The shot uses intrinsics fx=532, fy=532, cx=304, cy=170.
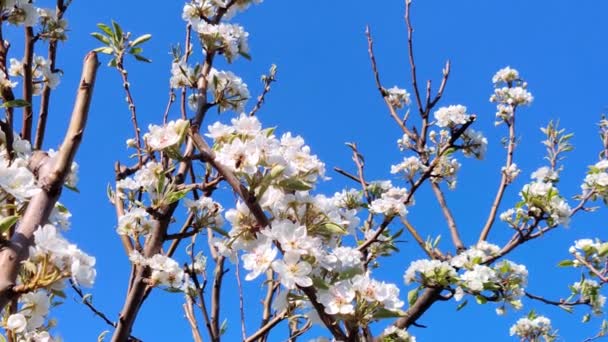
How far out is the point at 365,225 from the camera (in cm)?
370

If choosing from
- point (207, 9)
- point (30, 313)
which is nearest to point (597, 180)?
point (207, 9)

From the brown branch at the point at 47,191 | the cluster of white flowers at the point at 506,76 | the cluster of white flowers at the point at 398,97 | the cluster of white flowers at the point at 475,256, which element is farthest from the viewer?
the cluster of white flowers at the point at 506,76

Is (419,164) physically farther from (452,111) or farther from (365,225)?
(365,225)

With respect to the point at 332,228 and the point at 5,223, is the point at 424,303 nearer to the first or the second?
the point at 332,228

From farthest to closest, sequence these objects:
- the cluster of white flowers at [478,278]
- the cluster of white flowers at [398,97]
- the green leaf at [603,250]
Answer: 1. the cluster of white flowers at [398,97]
2. the green leaf at [603,250]
3. the cluster of white flowers at [478,278]

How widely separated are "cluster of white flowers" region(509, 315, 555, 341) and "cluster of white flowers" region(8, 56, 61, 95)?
4499 mm

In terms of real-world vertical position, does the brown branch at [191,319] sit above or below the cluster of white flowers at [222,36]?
below

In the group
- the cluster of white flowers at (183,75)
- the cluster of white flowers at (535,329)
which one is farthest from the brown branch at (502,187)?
the cluster of white flowers at (183,75)

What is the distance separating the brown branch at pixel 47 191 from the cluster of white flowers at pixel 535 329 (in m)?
4.91

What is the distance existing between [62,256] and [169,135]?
48cm

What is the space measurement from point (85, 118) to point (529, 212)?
3.03 metres

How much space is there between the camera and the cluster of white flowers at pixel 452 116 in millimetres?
3969

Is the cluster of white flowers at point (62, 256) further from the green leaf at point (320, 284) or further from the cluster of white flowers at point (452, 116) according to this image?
the cluster of white flowers at point (452, 116)

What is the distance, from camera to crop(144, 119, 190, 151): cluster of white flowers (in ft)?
4.59
